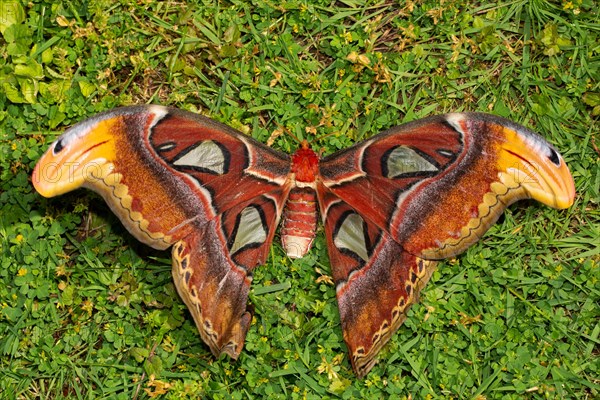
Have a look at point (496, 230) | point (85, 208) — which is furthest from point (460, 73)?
point (85, 208)

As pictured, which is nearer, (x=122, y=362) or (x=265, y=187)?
(x=265, y=187)

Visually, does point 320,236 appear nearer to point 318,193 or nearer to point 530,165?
point 318,193

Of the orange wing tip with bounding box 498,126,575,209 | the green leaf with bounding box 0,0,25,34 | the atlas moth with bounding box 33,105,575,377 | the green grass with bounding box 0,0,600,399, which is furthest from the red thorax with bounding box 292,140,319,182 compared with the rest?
the green leaf with bounding box 0,0,25,34

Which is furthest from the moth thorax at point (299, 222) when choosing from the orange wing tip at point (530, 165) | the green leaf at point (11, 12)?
the green leaf at point (11, 12)

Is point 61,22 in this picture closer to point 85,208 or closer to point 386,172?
point 85,208

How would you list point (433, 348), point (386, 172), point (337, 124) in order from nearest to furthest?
point (386, 172) → point (433, 348) → point (337, 124)

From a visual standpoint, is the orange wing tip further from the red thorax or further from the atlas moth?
the red thorax

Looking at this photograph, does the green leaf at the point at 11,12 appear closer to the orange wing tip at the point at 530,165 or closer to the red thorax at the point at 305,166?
the red thorax at the point at 305,166
